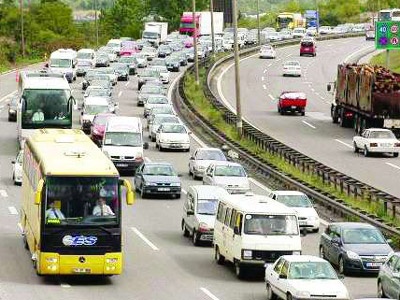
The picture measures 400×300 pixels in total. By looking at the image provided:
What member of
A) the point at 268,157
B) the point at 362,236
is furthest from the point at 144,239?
the point at 268,157

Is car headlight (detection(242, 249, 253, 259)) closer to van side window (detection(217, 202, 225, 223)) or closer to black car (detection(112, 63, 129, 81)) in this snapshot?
van side window (detection(217, 202, 225, 223))

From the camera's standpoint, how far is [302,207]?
44094 millimetres

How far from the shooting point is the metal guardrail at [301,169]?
44406 mm

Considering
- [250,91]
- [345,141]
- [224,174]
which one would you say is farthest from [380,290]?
[250,91]

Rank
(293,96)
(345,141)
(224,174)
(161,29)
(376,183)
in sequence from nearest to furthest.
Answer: (224,174), (376,183), (345,141), (293,96), (161,29)

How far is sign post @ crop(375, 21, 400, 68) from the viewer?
92812mm

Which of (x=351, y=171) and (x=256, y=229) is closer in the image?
(x=256, y=229)

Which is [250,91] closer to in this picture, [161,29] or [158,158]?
[158,158]

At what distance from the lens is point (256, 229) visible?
3494cm

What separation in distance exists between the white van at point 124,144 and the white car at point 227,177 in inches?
204

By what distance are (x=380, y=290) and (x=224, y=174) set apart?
797 inches

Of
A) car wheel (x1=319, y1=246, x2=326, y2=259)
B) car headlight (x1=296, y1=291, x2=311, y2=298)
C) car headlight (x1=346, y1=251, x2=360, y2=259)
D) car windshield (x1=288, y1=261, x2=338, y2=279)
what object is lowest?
car wheel (x1=319, y1=246, x2=326, y2=259)

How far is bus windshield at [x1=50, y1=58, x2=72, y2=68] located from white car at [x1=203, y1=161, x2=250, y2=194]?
53446 mm

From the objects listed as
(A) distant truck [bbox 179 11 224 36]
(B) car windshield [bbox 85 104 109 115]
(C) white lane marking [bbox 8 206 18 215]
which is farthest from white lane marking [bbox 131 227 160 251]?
(A) distant truck [bbox 179 11 224 36]
